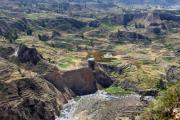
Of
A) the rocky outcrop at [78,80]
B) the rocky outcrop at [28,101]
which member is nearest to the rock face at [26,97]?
the rocky outcrop at [28,101]

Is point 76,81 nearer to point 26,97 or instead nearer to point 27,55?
point 27,55

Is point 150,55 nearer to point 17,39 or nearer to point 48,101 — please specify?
point 17,39

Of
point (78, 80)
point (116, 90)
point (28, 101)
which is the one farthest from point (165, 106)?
point (78, 80)

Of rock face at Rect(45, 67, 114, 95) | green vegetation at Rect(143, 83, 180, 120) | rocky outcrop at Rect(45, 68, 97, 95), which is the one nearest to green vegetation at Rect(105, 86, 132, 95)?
rock face at Rect(45, 67, 114, 95)

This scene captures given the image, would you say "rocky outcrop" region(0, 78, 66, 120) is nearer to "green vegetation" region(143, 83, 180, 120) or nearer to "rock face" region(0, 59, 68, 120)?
"rock face" region(0, 59, 68, 120)

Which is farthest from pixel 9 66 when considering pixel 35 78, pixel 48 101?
pixel 48 101

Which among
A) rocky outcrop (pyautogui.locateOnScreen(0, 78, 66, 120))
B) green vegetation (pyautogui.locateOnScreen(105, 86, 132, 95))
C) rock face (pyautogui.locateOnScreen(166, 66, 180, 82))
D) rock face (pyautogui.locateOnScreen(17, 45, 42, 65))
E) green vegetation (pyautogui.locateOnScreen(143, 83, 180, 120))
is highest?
green vegetation (pyautogui.locateOnScreen(143, 83, 180, 120))

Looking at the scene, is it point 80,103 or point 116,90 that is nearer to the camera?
point 80,103

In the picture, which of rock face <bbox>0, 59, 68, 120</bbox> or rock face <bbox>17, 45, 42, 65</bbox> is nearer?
rock face <bbox>0, 59, 68, 120</bbox>

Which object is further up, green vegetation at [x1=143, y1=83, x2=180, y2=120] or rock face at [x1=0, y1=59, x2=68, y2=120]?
green vegetation at [x1=143, y1=83, x2=180, y2=120]
